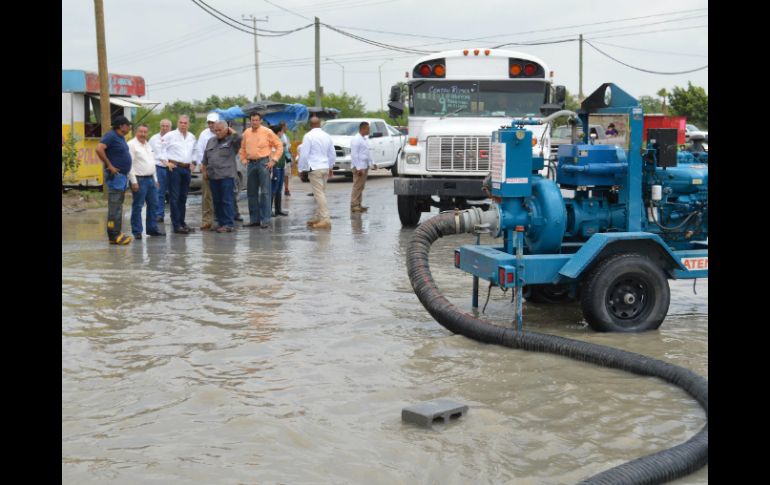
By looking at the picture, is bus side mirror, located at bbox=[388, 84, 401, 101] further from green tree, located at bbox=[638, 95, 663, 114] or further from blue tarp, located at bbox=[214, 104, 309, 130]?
green tree, located at bbox=[638, 95, 663, 114]

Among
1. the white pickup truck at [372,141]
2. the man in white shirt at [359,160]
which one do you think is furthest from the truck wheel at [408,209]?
the white pickup truck at [372,141]

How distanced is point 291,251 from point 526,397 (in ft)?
24.8

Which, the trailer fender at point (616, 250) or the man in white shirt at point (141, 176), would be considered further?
the man in white shirt at point (141, 176)

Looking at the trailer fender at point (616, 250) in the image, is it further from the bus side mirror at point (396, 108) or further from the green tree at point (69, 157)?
the green tree at point (69, 157)

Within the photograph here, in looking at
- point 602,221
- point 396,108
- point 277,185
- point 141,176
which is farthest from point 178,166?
point 602,221

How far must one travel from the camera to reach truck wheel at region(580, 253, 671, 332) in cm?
819

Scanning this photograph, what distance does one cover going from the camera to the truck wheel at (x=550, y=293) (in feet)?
31.7

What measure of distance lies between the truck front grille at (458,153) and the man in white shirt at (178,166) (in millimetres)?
4037

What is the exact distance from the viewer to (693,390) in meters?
6.37

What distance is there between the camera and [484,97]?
1584cm
